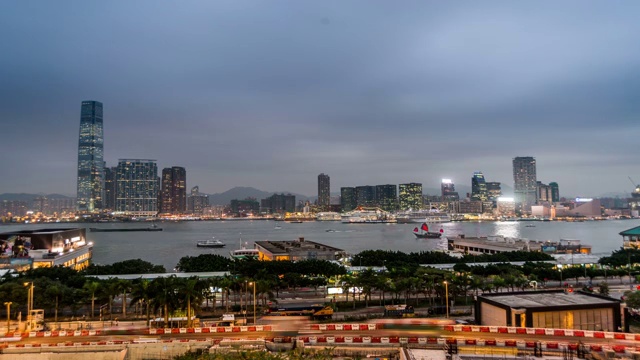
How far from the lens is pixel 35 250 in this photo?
50.3 m

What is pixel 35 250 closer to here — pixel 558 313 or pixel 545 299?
pixel 545 299

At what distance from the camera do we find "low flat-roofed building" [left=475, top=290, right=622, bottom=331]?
18.5 meters

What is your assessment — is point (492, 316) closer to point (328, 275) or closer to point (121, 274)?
point (328, 275)

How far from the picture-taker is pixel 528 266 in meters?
39.6

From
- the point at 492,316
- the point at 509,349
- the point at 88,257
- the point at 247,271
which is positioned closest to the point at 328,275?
the point at 247,271

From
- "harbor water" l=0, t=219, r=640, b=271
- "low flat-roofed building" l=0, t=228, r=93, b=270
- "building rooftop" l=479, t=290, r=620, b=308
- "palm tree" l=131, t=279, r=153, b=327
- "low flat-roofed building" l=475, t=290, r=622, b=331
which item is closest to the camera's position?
"low flat-roofed building" l=475, t=290, r=622, b=331

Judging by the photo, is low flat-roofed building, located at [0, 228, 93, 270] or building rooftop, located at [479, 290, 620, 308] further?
low flat-roofed building, located at [0, 228, 93, 270]

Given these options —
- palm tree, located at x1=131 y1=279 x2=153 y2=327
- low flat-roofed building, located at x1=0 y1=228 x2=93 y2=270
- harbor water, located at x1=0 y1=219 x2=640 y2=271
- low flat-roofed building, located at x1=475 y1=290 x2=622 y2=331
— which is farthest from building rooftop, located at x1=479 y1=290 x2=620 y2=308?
low flat-roofed building, located at x1=0 y1=228 x2=93 y2=270

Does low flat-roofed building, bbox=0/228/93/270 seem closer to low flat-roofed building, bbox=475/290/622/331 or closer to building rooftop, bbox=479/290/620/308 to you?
building rooftop, bbox=479/290/620/308

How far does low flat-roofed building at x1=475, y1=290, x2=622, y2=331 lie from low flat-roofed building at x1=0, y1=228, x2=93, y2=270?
146 ft

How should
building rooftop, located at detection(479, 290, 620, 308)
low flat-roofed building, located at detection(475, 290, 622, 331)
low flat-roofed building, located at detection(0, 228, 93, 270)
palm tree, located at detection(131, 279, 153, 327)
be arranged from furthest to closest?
low flat-roofed building, located at detection(0, 228, 93, 270) < palm tree, located at detection(131, 279, 153, 327) < building rooftop, located at detection(479, 290, 620, 308) < low flat-roofed building, located at detection(475, 290, 622, 331)

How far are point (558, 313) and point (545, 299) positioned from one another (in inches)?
65.7

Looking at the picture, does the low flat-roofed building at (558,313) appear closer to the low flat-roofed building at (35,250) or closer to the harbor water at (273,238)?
the harbor water at (273,238)

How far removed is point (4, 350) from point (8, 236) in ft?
135
